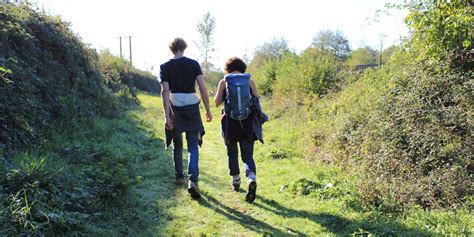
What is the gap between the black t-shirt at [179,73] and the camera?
4.97 m

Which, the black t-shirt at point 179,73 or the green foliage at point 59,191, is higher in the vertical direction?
the black t-shirt at point 179,73

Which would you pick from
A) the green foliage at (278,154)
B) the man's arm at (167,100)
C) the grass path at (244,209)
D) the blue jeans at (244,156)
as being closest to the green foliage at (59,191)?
the grass path at (244,209)

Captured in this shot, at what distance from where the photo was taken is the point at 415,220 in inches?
152

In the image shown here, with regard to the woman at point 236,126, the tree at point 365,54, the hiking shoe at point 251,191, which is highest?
the tree at point 365,54

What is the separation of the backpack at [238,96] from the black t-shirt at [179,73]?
0.52 m

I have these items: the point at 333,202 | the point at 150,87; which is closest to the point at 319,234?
the point at 333,202

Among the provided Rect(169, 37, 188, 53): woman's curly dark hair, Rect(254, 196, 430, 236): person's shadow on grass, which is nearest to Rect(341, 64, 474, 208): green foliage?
Rect(254, 196, 430, 236): person's shadow on grass

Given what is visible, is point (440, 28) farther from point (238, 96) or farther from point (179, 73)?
point (179, 73)

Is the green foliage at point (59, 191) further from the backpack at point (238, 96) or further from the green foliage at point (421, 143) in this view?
the green foliage at point (421, 143)

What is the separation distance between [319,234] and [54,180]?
9.32 ft

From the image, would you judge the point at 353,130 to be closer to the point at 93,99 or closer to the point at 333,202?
the point at 333,202

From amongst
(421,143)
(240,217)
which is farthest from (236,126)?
(421,143)

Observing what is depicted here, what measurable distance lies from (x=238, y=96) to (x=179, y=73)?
878 mm

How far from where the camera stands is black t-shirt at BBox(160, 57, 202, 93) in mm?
4969
